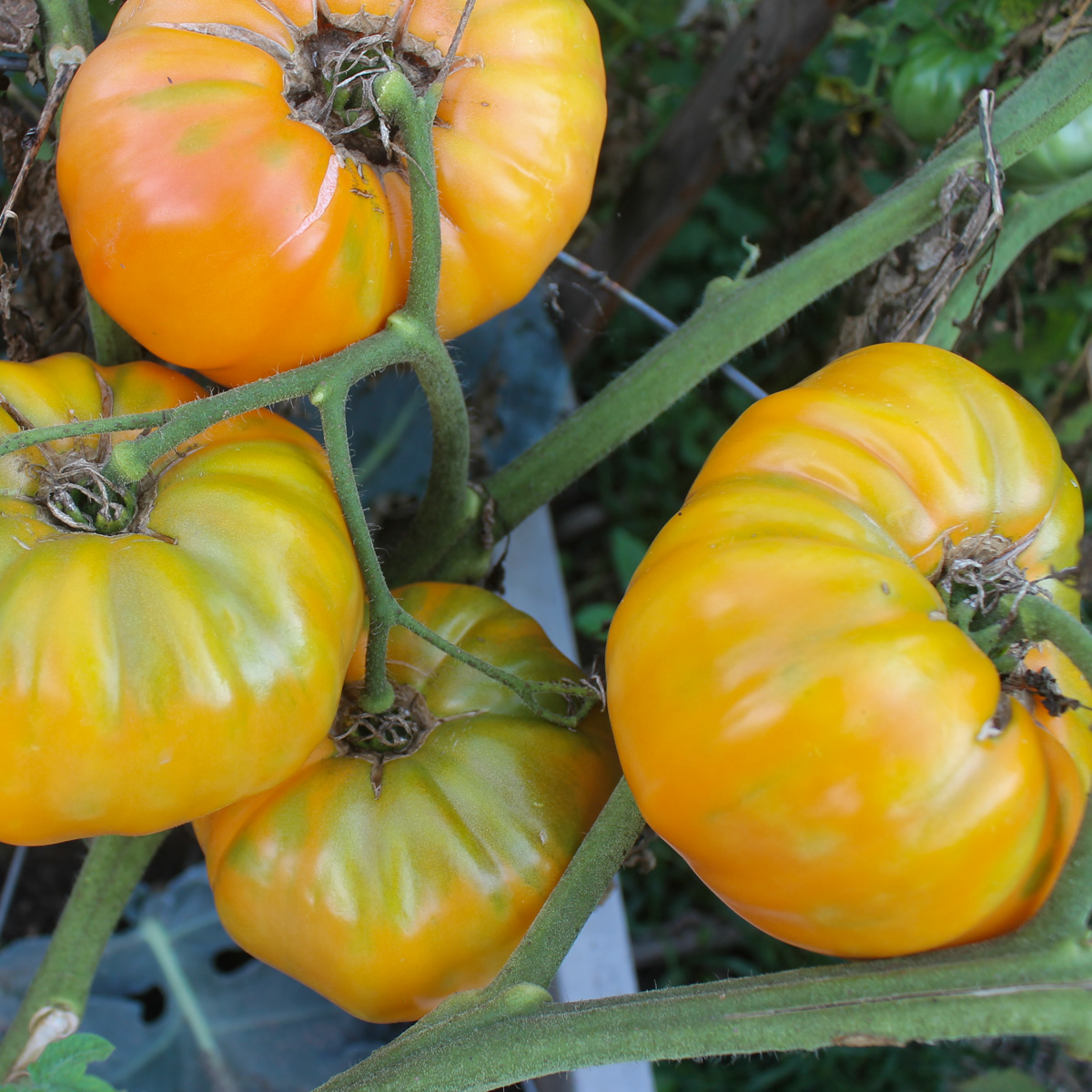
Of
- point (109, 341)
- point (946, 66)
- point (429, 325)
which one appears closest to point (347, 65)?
point (429, 325)

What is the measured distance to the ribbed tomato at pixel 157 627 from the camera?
676 millimetres

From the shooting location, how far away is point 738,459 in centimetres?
81

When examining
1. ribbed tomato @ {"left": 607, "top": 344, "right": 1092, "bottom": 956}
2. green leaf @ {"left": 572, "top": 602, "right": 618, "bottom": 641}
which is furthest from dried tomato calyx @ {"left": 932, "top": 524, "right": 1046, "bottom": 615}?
green leaf @ {"left": 572, "top": 602, "right": 618, "bottom": 641}

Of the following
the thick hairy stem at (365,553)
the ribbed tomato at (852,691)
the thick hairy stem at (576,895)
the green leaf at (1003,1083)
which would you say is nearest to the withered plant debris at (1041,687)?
the ribbed tomato at (852,691)

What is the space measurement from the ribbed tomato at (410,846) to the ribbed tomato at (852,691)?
0.17 m

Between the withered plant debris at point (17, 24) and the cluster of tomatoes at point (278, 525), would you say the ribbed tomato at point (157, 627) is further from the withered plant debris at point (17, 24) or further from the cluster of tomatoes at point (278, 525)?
the withered plant debris at point (17, 24)

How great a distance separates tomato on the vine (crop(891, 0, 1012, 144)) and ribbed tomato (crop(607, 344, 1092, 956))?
77 centimetres

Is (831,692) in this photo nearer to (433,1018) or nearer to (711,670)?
(711,670)

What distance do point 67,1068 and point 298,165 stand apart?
682 mm

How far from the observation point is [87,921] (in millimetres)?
1028

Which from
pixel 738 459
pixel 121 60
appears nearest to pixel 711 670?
pixel 738 459

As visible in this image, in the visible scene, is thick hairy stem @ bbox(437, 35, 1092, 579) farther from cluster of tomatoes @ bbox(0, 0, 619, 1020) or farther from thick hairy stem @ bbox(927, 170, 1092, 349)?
cluster of tomatoes @ bbox(0, 0, 619, 1020)

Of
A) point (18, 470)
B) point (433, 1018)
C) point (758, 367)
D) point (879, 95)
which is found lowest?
point (758, 367)

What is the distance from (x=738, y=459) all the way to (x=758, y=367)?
1370 millimetres
